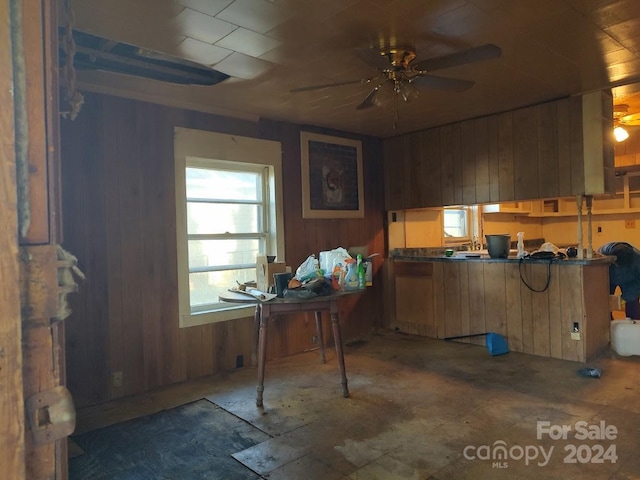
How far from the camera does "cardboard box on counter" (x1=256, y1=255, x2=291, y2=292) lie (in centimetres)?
330

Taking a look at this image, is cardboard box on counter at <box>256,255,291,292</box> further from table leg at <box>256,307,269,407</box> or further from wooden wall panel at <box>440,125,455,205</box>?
wooden wall panel at <box>440,125,455,205</box>

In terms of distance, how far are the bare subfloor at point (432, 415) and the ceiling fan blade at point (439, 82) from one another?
6.84 ft

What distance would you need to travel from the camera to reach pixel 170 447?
8.31 feet

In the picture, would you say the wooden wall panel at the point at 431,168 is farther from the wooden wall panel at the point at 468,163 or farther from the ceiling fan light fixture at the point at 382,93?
the ceiling fan light fixture at the point at 382,93

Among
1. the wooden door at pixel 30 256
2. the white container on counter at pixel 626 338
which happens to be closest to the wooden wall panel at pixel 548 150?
the white container on counter at pixel 626 338

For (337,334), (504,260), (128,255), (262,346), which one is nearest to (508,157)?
(504,260)

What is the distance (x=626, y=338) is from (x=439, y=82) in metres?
2.96

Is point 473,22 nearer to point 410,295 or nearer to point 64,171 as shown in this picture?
point 64,171

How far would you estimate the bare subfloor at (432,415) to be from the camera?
2.24 meters

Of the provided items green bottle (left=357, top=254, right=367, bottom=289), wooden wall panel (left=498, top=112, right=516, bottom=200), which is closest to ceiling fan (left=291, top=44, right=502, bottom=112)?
green bottle (left=357, top=254, right=367, bottom=289)

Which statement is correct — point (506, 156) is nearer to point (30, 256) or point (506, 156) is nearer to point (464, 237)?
point (464, 237)

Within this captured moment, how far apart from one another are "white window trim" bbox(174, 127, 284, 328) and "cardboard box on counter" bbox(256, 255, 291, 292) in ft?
2.38

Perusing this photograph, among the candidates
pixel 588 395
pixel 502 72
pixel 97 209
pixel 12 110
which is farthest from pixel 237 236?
pixel 12 110

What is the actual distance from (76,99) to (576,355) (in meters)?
4.16
